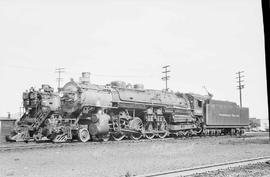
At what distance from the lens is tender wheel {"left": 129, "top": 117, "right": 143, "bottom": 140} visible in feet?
74.7

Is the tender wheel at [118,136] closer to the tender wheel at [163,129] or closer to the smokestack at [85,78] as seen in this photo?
the tender wheel at [163,129]

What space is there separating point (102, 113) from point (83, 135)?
1861 mm

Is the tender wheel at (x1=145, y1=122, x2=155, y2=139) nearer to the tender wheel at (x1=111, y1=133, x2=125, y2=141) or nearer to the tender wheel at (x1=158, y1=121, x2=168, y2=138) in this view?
the tender wheel at (x1=158, y1=121, x2=168, y2=138)

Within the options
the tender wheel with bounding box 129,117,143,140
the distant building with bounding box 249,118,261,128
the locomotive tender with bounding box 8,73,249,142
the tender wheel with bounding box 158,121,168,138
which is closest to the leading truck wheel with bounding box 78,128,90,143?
the locomotive tender with bounding box 8,73,249,142

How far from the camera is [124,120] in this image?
22.5 meters

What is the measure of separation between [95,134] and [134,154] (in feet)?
22.7

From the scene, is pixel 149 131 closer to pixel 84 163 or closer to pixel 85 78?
pixel 85 78

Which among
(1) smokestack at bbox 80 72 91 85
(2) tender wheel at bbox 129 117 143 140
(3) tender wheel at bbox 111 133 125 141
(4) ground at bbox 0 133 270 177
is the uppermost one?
(1) smokestack at bbox 80 72 91 85

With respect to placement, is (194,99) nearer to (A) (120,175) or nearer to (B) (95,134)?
(B) (95,134)

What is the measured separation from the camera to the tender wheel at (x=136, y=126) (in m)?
22.8

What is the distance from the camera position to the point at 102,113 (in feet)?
69.3

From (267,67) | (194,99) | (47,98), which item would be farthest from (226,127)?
(267,67)

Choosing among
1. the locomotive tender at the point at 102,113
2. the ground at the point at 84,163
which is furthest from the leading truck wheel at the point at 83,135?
the ground at the point at 84,163

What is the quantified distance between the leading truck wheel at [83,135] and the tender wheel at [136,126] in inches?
136
